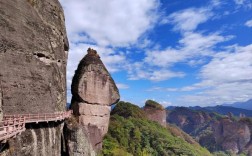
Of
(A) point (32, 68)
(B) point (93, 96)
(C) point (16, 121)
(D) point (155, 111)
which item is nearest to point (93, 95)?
(B) point (93, 96)

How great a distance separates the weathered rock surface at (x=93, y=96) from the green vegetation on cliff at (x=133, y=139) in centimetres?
477

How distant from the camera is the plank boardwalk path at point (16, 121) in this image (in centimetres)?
2606

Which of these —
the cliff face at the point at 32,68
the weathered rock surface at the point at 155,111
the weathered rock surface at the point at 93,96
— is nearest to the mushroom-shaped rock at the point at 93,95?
the weathered rock surface at the point at 93,96

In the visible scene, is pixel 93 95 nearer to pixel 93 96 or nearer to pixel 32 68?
pixel 93 96

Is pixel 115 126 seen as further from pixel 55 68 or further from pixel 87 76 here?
pixel 55 68

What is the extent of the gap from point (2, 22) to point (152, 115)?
11763 centimetres

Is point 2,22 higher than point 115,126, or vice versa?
point 2,22

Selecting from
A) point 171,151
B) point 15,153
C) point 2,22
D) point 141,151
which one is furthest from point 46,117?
point 171,151

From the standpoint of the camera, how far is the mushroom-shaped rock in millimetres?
59750

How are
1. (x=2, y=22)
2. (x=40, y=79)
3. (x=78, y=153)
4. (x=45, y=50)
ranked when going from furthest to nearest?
(x=78, y=153)
(x=45, y=50)
(x=40, y=79)
(x=2, y=22)

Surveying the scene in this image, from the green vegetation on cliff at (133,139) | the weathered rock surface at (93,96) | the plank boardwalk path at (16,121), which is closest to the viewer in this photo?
the plank boardwalk path at (16,121)

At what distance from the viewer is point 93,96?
61.0 metres

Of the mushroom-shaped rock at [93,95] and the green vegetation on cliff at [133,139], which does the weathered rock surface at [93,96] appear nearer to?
the mushroom-shaped rock at [93,95]

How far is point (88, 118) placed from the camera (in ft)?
198
